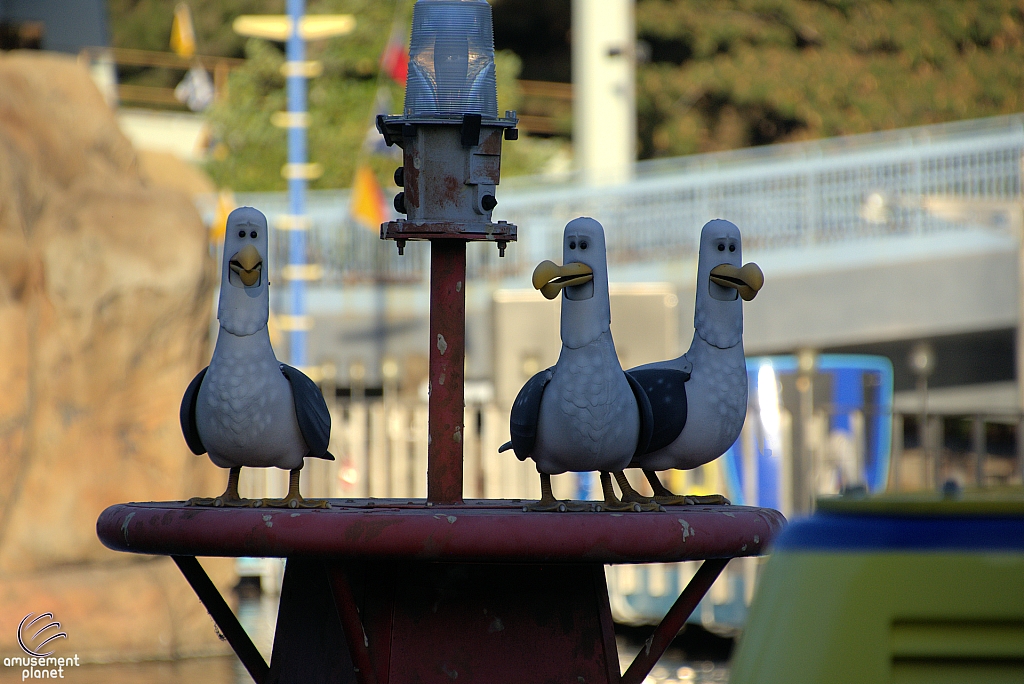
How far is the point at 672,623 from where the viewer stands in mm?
2994

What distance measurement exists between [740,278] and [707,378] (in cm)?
23

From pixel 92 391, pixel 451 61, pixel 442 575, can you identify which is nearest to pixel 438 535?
pixel 442 575

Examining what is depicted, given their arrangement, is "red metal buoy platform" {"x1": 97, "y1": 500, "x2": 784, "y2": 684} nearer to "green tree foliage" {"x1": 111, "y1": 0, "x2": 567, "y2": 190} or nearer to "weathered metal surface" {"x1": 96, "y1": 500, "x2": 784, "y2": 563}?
"weathered metal surface" {"x1": 96, "y1": 500, "x2": 784, "y2": 563}

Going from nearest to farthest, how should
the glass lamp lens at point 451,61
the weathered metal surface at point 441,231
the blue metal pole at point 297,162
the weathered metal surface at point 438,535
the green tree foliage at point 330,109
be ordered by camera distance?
the weathered metal surface at point 438,535 < the weathered metal surface at point 441,231 < the glass lamp lens at point 451,61 < the blue metal pole at point 297,162 < the green tree foliage at point 330,109

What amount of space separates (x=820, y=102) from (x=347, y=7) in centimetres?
667

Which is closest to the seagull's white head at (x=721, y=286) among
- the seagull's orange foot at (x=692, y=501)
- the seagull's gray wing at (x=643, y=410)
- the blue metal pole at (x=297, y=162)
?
the seagull's gray wing at (x=643, y=410)

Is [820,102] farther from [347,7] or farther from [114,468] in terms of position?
[114,468]

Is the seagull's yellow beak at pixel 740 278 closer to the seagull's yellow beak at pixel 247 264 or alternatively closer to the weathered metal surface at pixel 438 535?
the weathered metal surface at pixel 438 535

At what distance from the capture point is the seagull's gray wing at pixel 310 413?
2.79 meters

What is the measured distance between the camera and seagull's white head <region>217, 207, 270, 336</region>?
283cm

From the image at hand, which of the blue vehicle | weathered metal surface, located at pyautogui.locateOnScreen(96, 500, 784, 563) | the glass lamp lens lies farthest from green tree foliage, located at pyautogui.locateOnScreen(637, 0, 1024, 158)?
weathered metal surface, located at pyautogui.locateOnScreen(96, 500, 784, 563)

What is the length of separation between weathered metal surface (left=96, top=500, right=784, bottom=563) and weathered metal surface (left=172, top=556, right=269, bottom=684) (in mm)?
366

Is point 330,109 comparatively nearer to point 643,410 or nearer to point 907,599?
point 643,410

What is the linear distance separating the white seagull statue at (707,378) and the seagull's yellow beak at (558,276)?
0.27 metres
